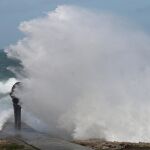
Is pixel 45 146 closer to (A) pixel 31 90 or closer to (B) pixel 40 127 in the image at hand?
(B) pixel 40 127

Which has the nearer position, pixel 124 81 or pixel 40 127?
pixel 40 127

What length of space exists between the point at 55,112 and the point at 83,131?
3261 millimetres

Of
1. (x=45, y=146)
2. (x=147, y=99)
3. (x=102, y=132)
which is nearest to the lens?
(x=45, y=146)

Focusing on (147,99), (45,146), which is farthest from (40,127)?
(45,146)

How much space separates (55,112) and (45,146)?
12.4 meters

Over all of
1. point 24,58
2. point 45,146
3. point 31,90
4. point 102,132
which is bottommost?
point 45,146

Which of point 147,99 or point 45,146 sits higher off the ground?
point 147,99

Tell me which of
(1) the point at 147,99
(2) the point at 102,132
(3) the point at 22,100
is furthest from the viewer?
(1) the point at 147,99

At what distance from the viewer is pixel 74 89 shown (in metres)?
Result: 33.9

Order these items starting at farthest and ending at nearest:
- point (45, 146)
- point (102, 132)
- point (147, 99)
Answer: point (147, 99), point (102, 132), point (45, 146)

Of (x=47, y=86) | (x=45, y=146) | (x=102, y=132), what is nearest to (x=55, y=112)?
(x=47, y=86)

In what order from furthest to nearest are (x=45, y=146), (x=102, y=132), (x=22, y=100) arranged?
(x=22, y=100) < (x=102, y=132) < (x=45, y=146)

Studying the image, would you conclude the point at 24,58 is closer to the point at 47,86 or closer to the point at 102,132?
the point at 47,86

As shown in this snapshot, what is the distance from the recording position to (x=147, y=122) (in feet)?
102
